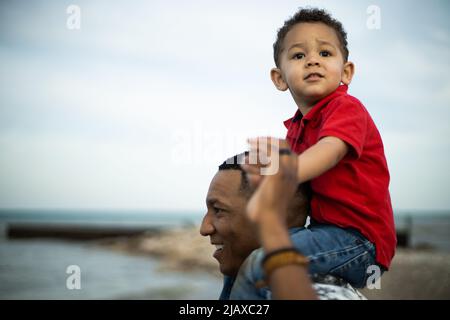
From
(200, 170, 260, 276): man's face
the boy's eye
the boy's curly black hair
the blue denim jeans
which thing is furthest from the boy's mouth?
the blue denim jeans

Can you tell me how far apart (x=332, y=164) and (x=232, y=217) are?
0.64m

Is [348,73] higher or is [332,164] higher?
[348,73]

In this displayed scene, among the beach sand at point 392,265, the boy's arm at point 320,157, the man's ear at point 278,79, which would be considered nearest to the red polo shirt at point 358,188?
the boy's arm at point 320,157

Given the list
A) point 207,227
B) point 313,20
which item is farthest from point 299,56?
point 207,227

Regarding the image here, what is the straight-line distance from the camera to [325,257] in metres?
2.01

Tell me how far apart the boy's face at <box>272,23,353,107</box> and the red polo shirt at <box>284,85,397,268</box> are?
17cm

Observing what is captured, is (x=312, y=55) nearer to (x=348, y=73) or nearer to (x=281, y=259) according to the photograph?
(x=348, y=73)

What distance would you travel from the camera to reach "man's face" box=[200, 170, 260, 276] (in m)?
2.24

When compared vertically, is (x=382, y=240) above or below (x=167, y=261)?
above
